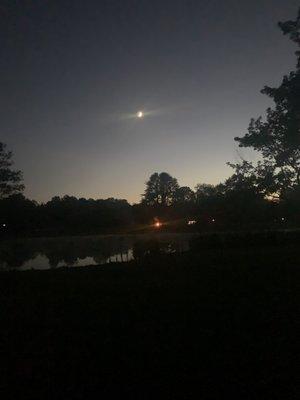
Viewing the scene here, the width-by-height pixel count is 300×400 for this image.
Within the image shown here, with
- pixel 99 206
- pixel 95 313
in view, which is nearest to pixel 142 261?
pixel 95 313

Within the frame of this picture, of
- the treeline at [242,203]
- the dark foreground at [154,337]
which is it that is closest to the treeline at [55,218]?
the treeline at [242,203]

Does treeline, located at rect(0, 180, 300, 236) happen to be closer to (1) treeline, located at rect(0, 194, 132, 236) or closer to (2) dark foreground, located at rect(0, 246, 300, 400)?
(1) treeline, located at rect(0, 194, 132, 236)

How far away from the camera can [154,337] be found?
5.96 metres

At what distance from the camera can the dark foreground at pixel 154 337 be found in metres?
4.54

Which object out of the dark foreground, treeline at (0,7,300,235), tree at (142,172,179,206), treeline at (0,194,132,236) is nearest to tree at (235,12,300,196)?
treeline at (0,7,300,235)

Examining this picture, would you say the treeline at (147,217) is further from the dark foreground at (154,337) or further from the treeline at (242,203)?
the dark foreground at (154,337)

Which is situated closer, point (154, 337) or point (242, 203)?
point (154, 337)

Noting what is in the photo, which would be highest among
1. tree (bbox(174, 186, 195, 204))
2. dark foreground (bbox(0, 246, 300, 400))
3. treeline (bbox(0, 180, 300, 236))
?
tree (bbox(174, 186, 195, 204))

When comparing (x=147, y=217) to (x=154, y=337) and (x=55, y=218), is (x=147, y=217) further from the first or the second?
(x=154, y=337)

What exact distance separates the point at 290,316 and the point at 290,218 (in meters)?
35.7

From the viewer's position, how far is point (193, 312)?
23.5 ft

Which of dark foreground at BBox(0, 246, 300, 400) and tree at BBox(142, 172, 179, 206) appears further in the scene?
tree at BBox(142, 172, 179, 206)

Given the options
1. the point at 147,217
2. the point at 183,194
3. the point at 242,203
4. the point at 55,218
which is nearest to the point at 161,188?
the point at 183,194

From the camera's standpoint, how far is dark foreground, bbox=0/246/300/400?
179 inches
